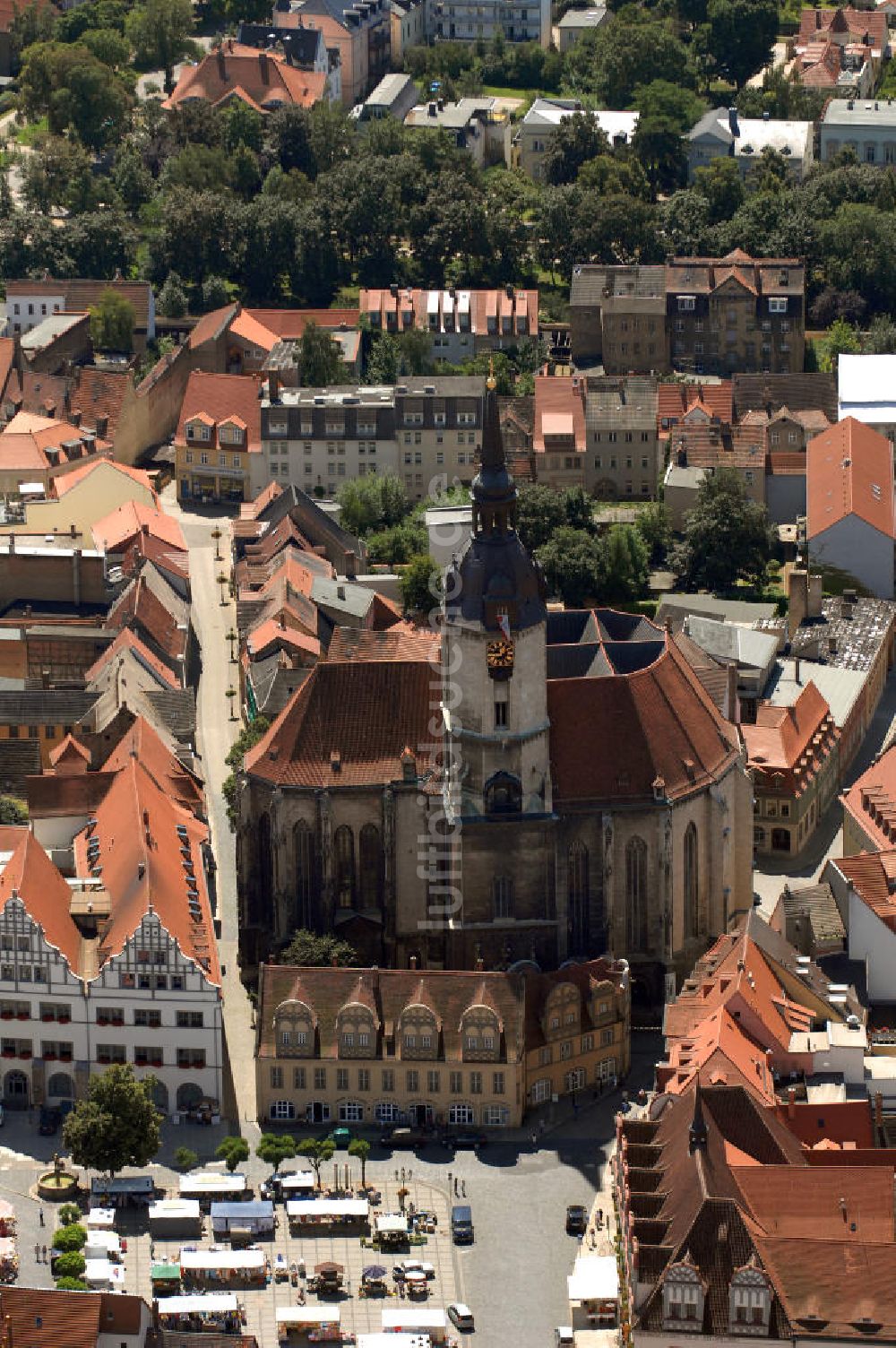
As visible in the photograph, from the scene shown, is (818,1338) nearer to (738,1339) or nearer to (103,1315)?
(738,1339)

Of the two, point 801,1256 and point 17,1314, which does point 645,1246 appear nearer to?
point 801,1256

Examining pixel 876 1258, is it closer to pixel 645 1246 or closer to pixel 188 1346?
pixel 645 1246

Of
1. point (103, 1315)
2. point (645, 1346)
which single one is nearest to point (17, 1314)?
point (103, 1315)

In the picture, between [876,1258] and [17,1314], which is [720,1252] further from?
[17,1314]

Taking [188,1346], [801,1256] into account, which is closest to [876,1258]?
[801,1256]

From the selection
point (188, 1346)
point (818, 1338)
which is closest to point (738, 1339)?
point (818, 1338)
